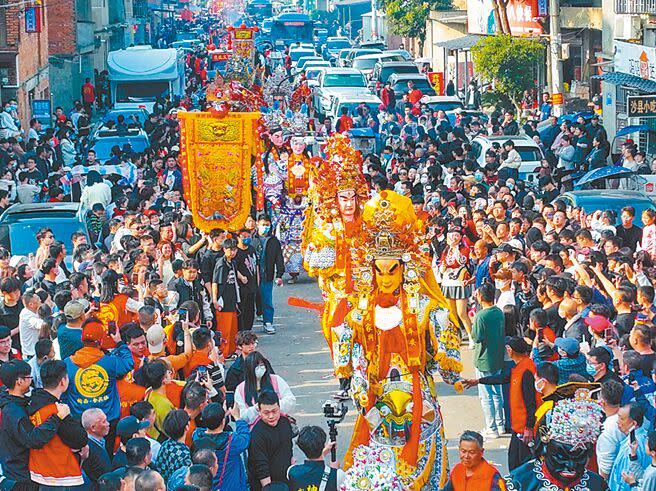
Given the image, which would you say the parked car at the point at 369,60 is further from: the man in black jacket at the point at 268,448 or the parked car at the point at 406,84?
the man in black jacket at the point at 268,448

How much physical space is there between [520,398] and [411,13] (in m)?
41.3

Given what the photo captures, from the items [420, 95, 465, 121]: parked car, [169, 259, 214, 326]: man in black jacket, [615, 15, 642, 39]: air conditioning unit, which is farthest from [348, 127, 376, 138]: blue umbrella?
[169, 259, 214, 326]: man in black jacket

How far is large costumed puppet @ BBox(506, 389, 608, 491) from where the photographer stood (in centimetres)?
829

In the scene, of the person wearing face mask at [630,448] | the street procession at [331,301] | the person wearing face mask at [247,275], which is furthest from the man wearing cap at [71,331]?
the person wearing face mask at [630,448]

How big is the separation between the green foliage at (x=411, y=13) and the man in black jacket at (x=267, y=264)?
3443 cm

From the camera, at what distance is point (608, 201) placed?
18.2m

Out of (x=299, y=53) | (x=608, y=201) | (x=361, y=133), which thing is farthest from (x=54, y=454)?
(x=299, y=53)

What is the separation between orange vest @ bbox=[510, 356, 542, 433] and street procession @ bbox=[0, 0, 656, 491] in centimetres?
2

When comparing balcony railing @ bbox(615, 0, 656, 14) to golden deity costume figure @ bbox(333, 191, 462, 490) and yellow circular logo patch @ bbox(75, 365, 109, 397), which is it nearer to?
golden deity costume figure @ bbox(333, 191, 462, 490)

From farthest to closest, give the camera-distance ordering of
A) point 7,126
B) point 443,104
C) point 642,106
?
point 443,104 → point 7,126 → point 642,106

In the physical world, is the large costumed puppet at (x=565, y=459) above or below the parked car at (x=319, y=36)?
below

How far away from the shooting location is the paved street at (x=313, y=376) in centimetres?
1273

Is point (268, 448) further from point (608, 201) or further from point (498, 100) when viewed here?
point (498, 100)

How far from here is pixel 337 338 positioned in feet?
34.0
